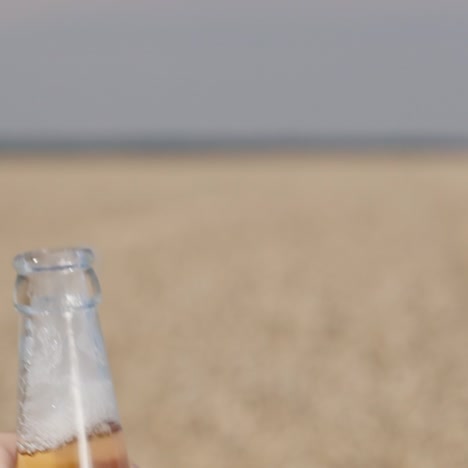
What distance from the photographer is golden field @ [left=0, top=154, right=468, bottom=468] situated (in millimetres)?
7230

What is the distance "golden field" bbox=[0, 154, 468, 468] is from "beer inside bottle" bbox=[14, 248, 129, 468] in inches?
213

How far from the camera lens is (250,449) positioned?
7125 mm

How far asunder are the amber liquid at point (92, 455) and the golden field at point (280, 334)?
5407 mm

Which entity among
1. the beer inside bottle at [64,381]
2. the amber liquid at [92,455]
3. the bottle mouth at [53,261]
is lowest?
the amber liquid at [92,455]

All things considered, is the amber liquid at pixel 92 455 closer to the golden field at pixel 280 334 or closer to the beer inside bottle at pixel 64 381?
the beer inside bottle at pixel 64 381

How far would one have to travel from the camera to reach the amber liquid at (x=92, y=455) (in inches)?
58.4

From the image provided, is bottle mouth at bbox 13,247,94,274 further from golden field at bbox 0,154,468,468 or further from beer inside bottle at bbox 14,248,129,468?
golden field at bbox 0,154,468,468

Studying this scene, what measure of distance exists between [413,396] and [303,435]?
107 centimetres

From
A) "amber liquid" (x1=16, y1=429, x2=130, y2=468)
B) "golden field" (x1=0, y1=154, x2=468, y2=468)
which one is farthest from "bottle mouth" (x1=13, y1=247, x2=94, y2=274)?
"golden field" (x1=0, y1=154, x2=468, y2=468)

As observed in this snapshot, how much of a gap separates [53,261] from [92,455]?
25 centimetres

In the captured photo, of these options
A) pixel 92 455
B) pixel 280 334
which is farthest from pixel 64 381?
pixel 280 334

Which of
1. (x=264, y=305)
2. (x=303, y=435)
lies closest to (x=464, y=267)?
(x=264, y=305)

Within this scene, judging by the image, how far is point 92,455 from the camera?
4.87ft

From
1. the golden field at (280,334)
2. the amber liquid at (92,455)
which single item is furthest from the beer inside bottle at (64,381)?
the golden field at (280,334)
